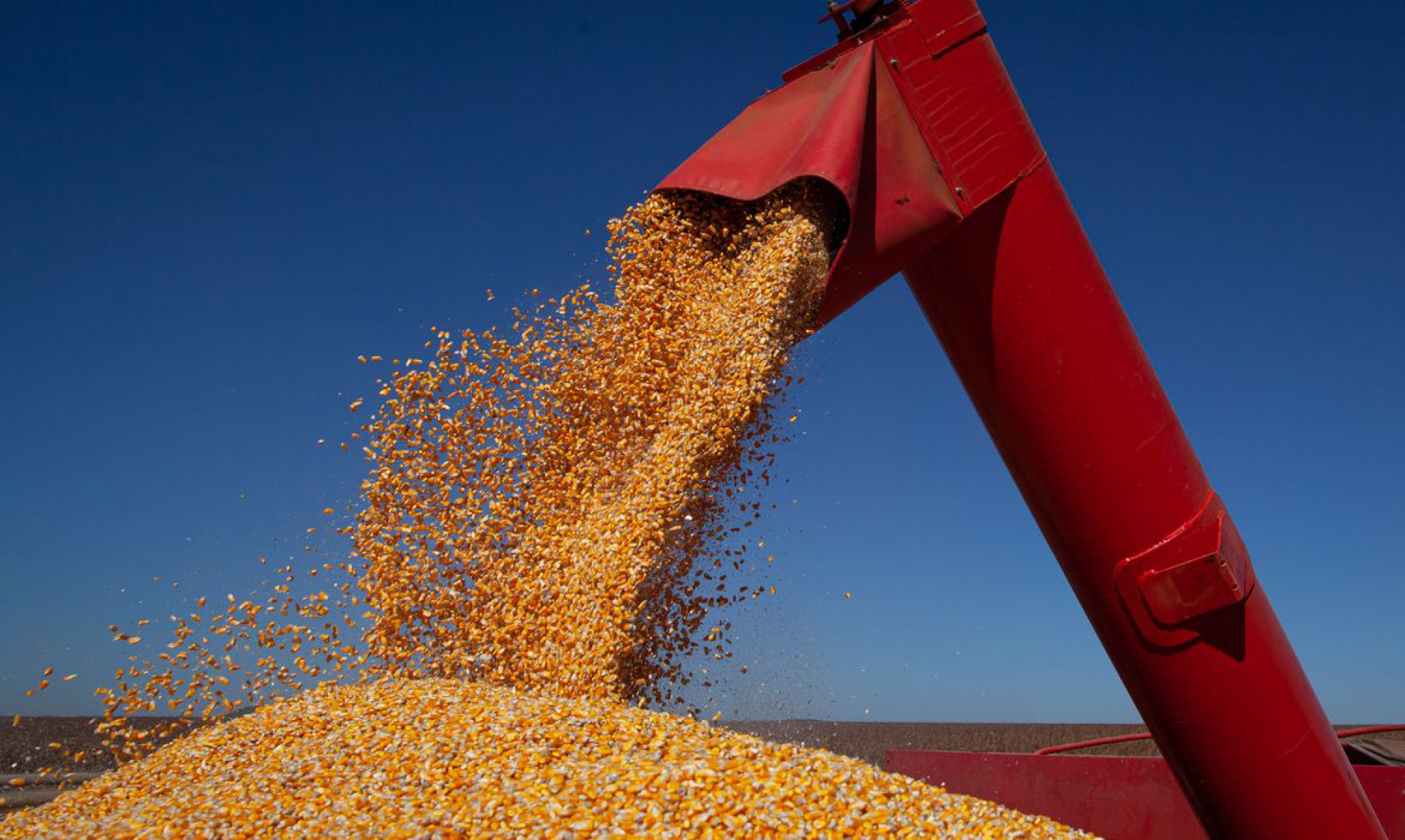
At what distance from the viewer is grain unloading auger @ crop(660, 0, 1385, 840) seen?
10.8 ft

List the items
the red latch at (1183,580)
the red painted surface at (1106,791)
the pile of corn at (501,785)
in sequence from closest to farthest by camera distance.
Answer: the pile of corn at (501,785)
the red latch at (1183,580)
the red painted surface at (1106,791)

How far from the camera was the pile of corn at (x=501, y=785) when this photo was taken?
2406mm

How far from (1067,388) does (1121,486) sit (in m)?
0.38

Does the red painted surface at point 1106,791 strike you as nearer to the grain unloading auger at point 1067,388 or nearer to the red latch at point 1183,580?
the grain unloading auger at point 1067,388

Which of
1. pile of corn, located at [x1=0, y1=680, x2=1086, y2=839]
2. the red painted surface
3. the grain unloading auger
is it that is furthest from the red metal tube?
pile of corn, located at [x1=0, y1=680, x2=1086, y2=839]

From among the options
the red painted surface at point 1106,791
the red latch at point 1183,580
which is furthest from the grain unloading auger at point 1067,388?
the red painted surface at point 1106,791

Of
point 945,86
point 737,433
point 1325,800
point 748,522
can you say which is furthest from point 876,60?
point 1325,800

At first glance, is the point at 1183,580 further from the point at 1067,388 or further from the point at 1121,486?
the point at 1067,388

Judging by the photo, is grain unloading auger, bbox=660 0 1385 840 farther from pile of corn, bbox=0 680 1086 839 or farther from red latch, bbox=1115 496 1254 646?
pile of corn, bbox=0 680 1086 839

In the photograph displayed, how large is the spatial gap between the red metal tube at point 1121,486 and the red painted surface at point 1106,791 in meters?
0.34

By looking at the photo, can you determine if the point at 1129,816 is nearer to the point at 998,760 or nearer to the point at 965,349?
the point at 998,760

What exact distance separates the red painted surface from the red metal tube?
336 mm

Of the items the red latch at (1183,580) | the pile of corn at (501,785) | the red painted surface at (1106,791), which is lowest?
the red painted surface at (1106,791)

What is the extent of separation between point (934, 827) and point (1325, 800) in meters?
1.70
